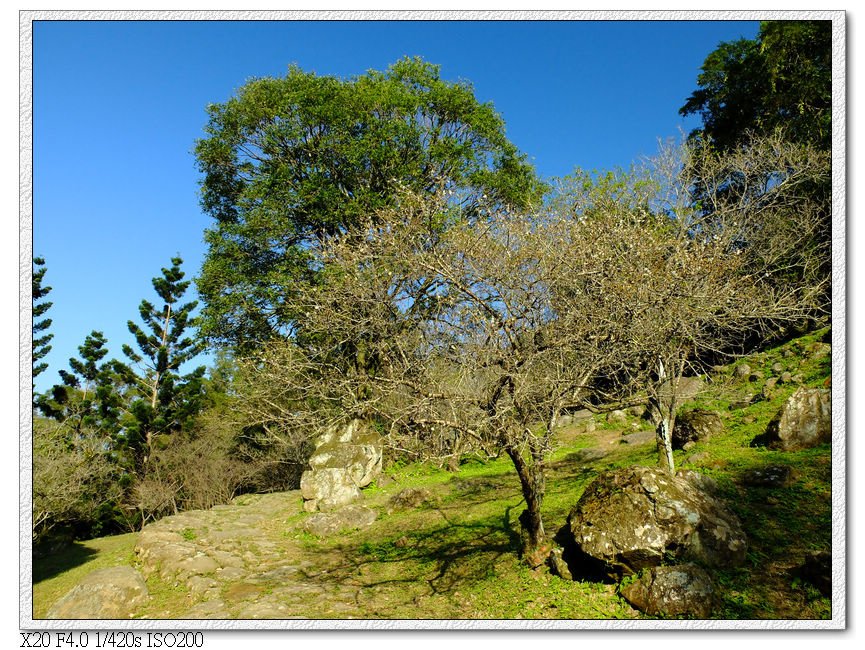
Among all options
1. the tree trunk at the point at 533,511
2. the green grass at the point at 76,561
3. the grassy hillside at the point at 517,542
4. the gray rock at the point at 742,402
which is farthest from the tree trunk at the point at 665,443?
the green grass at the point at 76,561

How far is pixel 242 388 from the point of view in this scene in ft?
53.3

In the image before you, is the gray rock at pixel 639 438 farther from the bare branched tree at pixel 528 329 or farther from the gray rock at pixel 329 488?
the gray rock at pixel 329 488

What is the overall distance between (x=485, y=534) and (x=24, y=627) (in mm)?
5874

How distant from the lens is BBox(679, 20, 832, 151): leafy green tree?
11.3 meters

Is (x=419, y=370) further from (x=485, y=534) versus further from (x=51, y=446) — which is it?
(x=51, y=446)

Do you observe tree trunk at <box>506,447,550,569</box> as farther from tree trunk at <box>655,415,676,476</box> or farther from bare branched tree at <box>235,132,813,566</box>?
tree trunk at <box>655,415,676,476</box>

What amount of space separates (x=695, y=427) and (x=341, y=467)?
325 inches

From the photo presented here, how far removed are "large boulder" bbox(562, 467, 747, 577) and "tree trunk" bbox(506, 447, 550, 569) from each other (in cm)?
55

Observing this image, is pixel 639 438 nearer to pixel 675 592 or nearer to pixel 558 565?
pixel 558 565

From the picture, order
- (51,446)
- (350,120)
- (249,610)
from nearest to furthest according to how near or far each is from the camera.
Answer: (249,610) < (51,446) < (350,120)

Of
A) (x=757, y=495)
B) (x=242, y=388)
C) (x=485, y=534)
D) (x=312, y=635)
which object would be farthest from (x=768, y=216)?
(x=242, y=388)

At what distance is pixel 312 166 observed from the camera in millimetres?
15016

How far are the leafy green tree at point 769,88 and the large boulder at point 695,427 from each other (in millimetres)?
5811

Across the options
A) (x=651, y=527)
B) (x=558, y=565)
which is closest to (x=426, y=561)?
→ (x=558, y=565)
